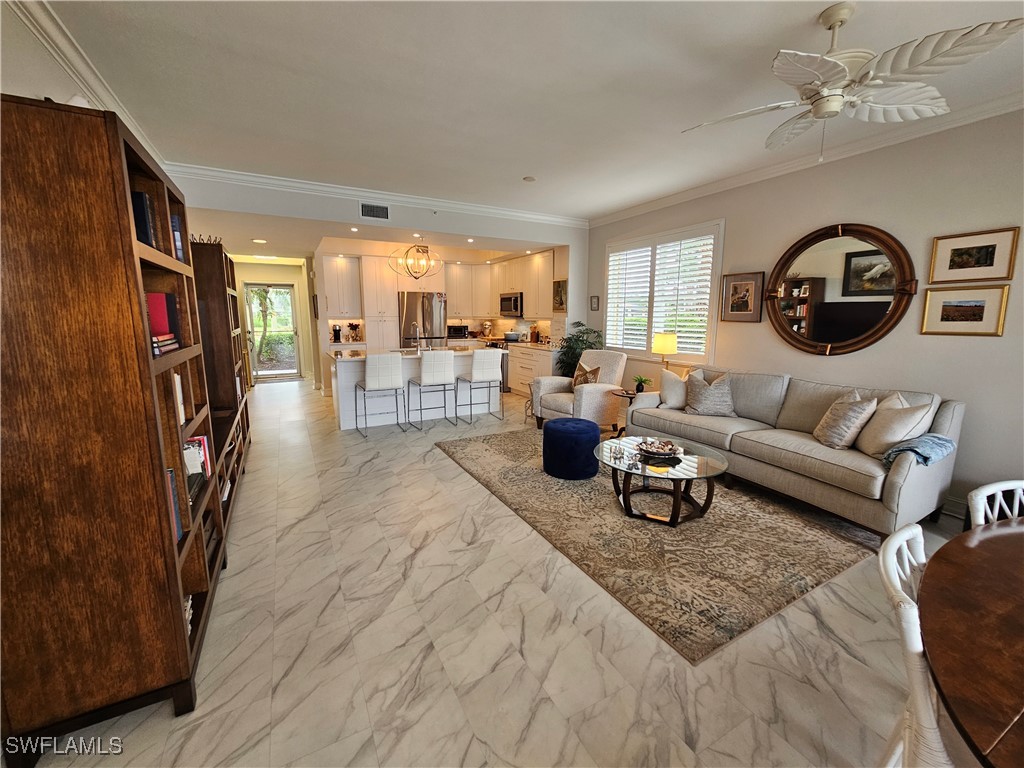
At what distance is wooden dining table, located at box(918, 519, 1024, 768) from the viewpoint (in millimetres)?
729

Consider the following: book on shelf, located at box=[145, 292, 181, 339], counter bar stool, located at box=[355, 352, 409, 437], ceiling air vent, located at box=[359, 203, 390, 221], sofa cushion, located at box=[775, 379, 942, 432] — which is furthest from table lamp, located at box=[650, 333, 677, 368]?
book on shelf, located at box=[145, 292, 181, 339]

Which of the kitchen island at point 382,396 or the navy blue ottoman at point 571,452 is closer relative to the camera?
the navy blue ottoman at point 571,452

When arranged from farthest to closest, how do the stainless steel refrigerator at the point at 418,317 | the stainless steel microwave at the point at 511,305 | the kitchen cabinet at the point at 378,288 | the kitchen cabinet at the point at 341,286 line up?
the stainless steel microwave at the point at 511,305
the stainless steel refrigerator at the point at 418,317
the kitchen cabinet at the point at 378,288
the kitchen cabinet at the point at 341,286

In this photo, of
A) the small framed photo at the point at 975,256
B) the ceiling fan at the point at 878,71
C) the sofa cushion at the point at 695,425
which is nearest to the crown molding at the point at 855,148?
the small framed photo at the point at 975,256

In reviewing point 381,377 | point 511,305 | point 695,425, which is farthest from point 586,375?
point 511,305

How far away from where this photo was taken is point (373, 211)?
195 inches

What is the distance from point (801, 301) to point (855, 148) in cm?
126

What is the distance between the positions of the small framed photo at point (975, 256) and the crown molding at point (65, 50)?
5403 millimetres

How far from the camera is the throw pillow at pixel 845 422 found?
309 cm

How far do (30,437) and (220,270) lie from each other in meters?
2.81

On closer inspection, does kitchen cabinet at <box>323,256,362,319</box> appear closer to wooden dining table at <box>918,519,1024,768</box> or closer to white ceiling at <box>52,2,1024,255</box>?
white ceiling at <box>52,2,1024,255</box>

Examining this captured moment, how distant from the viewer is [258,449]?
187 inches

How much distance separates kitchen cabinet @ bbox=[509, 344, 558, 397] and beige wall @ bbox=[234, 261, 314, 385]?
14.3ft

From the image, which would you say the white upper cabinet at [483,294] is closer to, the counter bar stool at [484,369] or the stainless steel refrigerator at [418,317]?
the stainless steel refrigerator at [418,317]
